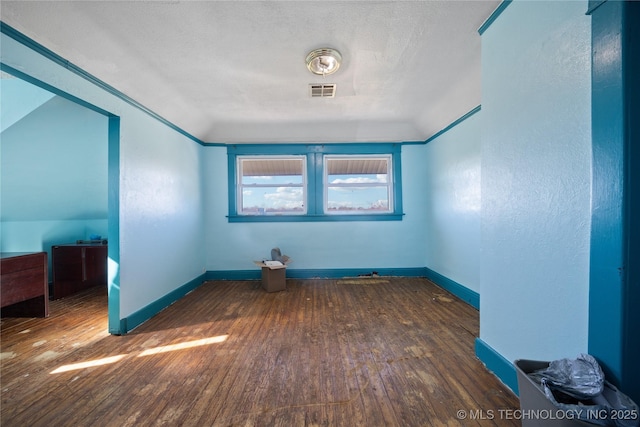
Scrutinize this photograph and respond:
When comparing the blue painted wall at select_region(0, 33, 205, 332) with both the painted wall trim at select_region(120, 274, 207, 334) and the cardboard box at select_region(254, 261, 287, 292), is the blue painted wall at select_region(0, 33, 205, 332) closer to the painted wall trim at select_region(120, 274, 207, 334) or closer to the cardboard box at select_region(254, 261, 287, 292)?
the painted wall trim at select_region(120, 274, 207, 334)

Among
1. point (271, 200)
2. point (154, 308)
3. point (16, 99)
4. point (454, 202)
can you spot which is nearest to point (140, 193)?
point (154, 308)

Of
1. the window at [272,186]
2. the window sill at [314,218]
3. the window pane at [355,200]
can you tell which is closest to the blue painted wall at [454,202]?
the window sill at [314,218]

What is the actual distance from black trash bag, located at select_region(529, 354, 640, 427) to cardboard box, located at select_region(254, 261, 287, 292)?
3019 millimetres

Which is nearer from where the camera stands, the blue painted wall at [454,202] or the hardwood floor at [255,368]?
the hardwood floor at [255,368]

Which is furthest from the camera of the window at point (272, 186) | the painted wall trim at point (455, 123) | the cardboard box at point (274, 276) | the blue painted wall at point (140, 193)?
the window at point (272, 186)

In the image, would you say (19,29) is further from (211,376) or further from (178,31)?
(211,376)

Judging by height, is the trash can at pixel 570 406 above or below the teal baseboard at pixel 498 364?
above

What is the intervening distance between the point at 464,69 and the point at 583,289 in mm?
2258

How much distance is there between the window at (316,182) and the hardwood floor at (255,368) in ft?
5.80

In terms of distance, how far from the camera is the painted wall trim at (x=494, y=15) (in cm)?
161

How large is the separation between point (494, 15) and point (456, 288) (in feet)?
9.73

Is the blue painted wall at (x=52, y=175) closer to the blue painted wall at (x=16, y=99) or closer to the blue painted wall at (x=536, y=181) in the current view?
the blue painted wall at (x=16, y=99)

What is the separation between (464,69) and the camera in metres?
2.46

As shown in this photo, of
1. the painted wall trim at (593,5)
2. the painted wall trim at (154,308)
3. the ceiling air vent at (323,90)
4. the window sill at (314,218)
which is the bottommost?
the painted wall trim at (154,308)
